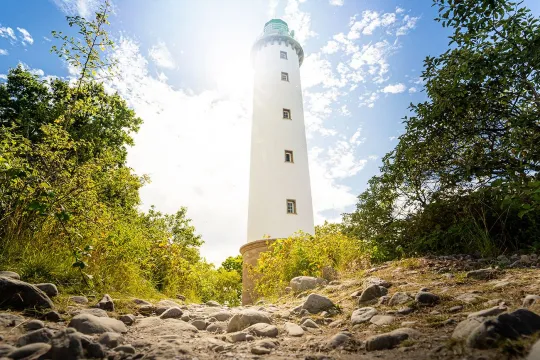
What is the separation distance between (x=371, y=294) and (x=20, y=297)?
3.84m

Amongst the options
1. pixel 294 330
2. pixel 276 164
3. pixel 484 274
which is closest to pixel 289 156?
pixel 276 164

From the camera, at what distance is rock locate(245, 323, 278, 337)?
296cm

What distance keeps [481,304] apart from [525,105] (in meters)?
5.17

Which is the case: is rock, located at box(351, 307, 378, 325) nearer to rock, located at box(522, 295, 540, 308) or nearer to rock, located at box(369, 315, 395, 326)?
rock, located at box(369, 315, 395, 326)

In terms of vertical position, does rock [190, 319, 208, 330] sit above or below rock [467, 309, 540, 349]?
above

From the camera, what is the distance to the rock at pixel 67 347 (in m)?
1.88

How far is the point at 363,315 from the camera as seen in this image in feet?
10.3

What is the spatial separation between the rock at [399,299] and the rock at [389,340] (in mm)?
1099

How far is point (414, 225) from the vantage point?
7.06m

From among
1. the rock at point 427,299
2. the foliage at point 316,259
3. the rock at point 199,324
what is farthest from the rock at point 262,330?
the foliage at point 316,259

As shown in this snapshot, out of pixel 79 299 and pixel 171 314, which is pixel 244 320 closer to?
pixel 171 314

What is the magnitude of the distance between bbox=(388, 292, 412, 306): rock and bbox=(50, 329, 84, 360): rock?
2937mm

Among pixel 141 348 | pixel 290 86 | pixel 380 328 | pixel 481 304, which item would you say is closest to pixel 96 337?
pixel 141 348

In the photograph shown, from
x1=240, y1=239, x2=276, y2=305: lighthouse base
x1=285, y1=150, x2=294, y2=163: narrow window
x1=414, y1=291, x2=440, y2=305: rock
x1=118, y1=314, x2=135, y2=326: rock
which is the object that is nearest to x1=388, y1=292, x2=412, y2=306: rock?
x1=414, y1=291, x2=440, y2=305: rock
